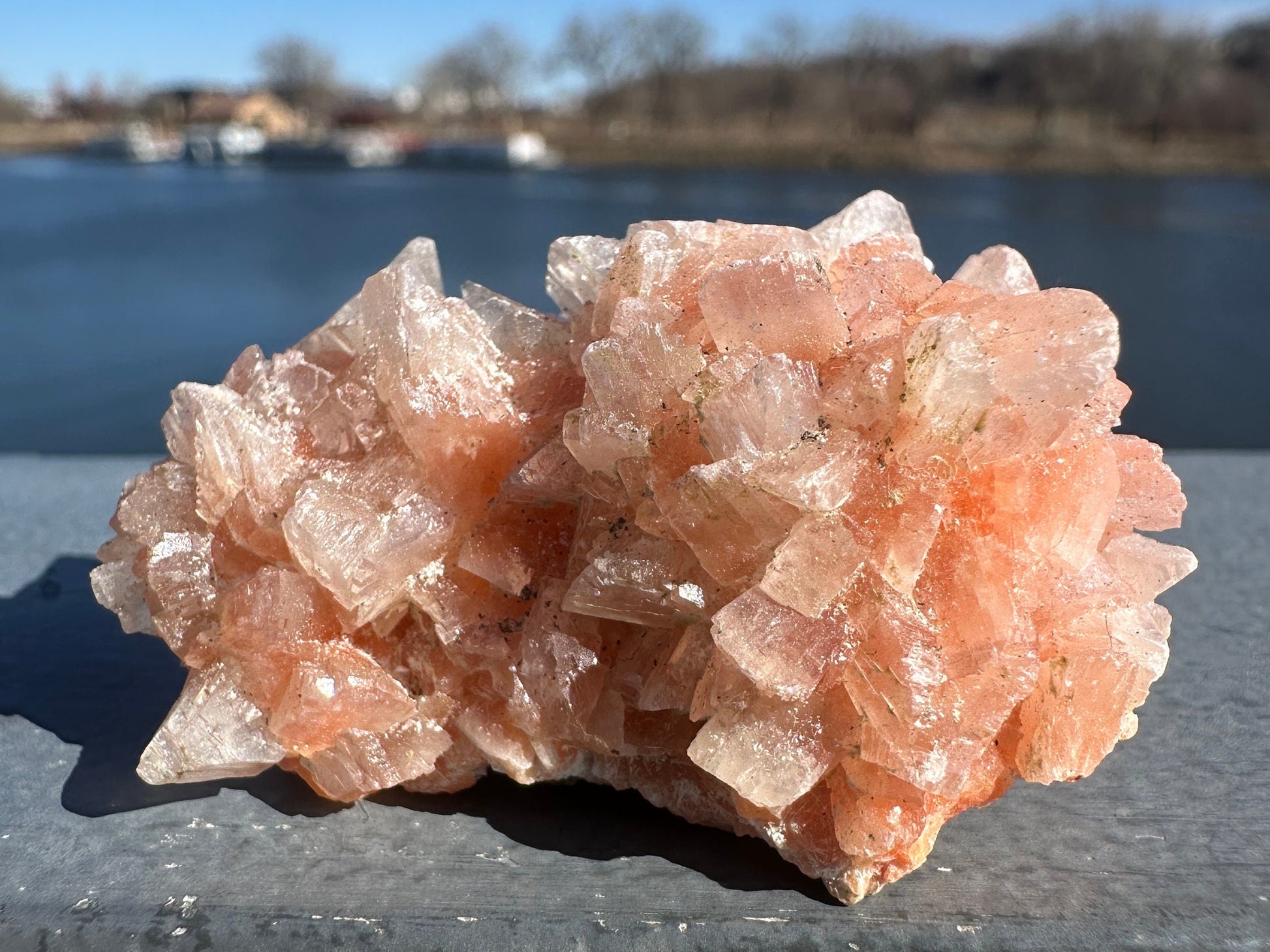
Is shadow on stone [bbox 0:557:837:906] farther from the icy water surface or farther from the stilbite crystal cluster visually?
the icy water surface

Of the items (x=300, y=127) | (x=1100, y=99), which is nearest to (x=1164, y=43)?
(x=1100, y=99)

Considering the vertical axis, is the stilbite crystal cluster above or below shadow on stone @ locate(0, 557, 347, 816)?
above

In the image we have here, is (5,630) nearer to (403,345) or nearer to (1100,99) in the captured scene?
(403,345)

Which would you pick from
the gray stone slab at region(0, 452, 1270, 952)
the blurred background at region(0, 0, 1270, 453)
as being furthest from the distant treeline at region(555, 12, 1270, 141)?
the gray stone slab at region(0, 452, 1270, 952)

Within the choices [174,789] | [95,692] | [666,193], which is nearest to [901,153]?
[666,193]

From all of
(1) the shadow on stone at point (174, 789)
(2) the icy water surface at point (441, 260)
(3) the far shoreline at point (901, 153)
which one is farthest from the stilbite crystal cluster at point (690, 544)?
(3) the far shoreline at point (901, 153)

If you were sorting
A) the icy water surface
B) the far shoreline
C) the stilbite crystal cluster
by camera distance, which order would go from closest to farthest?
the stilbite crystal cluster
the icy water surface
the far shoreline

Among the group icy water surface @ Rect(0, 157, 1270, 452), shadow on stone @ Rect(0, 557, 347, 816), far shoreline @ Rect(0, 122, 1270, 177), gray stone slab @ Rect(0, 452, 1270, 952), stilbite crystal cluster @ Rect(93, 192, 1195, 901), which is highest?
stilbite crystal cluster @ Rect(93, 192, 1195, 901)

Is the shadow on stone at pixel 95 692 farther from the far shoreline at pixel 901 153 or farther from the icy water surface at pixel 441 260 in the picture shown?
the far shoreline at pixel 901 153
